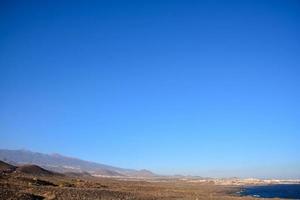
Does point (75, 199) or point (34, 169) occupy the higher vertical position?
point (34, 169)

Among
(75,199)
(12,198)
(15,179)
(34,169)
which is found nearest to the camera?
(12,198)

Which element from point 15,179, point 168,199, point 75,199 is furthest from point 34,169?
point 75,199

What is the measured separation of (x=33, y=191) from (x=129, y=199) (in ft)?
29.6

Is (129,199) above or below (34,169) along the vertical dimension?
below

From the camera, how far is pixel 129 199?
3894cm

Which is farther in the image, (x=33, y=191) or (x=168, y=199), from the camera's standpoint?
(x=168, y=199)

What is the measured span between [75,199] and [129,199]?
23.0ft

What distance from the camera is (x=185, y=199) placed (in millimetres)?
44969

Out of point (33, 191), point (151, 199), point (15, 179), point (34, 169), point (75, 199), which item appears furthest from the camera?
point (34, 169)

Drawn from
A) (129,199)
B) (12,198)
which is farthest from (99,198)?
(12,198)

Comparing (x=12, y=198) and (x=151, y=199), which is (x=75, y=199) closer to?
(x=12, y=198)

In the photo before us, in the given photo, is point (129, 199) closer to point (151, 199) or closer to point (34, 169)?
point (151, 199)

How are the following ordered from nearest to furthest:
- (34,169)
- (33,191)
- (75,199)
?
(75,199)
(33,191)
(34,169)

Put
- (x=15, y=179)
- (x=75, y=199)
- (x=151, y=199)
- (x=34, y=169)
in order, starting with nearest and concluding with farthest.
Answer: (x=75, y=199)
(x=151, y=199)
(x=15, y=179)
(x=34, y=169)
